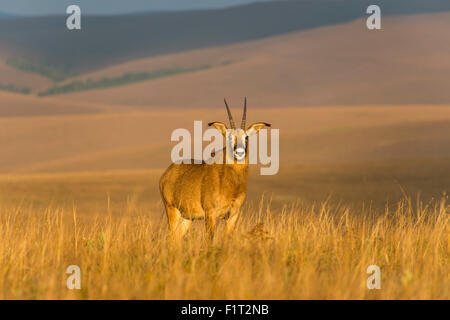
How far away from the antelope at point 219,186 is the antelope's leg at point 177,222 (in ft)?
0.26

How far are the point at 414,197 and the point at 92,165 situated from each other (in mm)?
29278

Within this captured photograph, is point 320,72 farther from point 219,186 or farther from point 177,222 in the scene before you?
point 219,186

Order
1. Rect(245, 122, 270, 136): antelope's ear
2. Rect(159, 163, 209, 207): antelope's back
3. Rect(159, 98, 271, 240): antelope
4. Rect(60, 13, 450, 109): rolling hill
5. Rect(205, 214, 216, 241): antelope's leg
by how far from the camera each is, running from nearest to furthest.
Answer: Rect(245, 122, 270, 136): antelope's ear, Rect(159, 98, 271, 240): antelope, Rect(205, 214, 216, 241): antelope's leg, Rect(159, 163, 209, 207): antelope's back, Rect(60, 13, 450, 109): rolling hill

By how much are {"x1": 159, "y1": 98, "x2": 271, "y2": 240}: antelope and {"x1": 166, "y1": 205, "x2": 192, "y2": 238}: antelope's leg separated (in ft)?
0.26

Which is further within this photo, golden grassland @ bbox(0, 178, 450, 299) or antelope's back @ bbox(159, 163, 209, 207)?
antelope's back @ bbox(159, 163, 209, 207)

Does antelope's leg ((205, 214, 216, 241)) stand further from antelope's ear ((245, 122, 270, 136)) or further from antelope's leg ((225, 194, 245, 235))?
antelope's ear ((245, 122, 270, 136))

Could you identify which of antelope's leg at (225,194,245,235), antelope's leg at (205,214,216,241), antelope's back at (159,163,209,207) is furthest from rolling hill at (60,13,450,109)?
antelope's leg at (205,214,216,241)

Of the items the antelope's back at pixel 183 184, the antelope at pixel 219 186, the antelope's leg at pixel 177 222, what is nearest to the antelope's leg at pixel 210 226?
the antelope at pixel 219 186

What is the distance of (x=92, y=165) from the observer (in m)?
48.1

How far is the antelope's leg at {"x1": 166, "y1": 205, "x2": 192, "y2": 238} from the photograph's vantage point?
960cm

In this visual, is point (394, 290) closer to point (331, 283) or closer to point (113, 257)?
point (331, 283)

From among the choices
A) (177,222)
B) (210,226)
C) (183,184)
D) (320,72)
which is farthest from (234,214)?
(320,72)

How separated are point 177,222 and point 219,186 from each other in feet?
3.71
